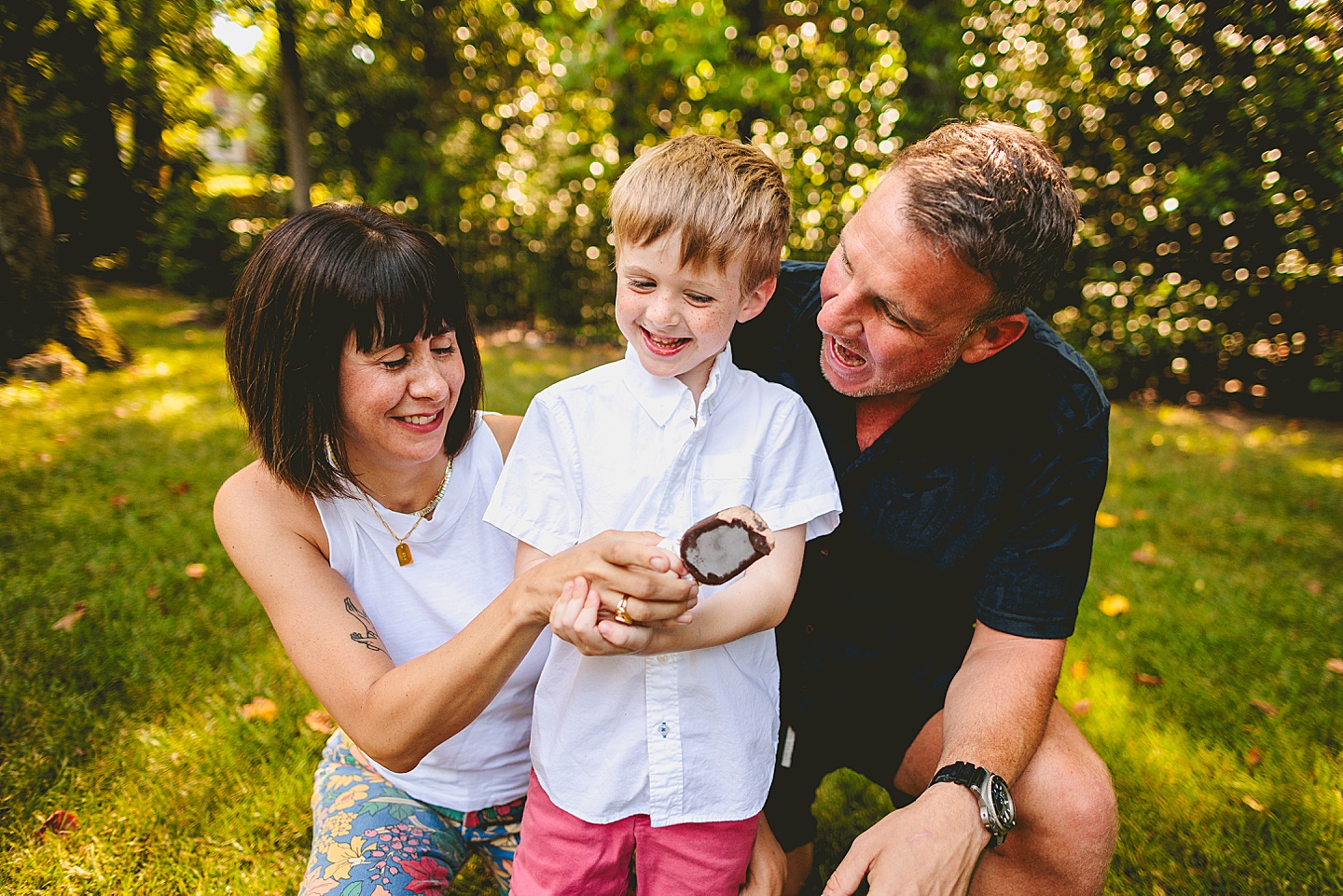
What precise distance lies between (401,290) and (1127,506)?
5599 mm

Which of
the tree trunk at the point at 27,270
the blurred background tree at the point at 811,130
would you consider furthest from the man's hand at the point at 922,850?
the tree trunk at the point at 27,270

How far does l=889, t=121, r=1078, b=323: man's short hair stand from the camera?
2.00m

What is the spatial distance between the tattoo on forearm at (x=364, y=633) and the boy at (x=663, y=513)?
0.42 m

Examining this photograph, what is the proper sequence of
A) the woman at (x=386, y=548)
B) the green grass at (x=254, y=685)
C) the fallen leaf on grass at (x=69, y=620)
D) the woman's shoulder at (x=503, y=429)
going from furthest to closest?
the fallen leaf on grass at (x=69, y=620) < the green grass at (x=254, y=685) < the woman's shoulder at (x=503, y=429) < the woman at (x=386, y=548)

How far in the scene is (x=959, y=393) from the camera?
7.57 feet

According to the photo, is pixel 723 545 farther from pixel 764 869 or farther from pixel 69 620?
pixel 69 620

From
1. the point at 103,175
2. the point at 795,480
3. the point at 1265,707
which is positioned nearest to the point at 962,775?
the point at 795,480

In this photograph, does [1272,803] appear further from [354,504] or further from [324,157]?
[324,157]

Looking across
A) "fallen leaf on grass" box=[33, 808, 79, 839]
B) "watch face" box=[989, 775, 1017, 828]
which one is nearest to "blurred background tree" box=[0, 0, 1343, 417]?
"watch face" box=[989, 775, 1017, 828]

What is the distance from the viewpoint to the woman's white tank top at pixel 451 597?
2010 mm

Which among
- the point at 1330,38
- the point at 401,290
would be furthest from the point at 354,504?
the point at 1330,38

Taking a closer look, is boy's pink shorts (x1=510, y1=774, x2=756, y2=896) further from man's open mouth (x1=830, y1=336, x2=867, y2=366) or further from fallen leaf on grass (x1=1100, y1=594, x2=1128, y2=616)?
Answer: fallen leaf on grass (x1=1100, y1=594, x2=1128, y2=616)

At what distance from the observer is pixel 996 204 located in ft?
6.56

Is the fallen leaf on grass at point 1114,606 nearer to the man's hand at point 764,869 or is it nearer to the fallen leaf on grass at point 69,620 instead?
the man's hand at point 764,869
